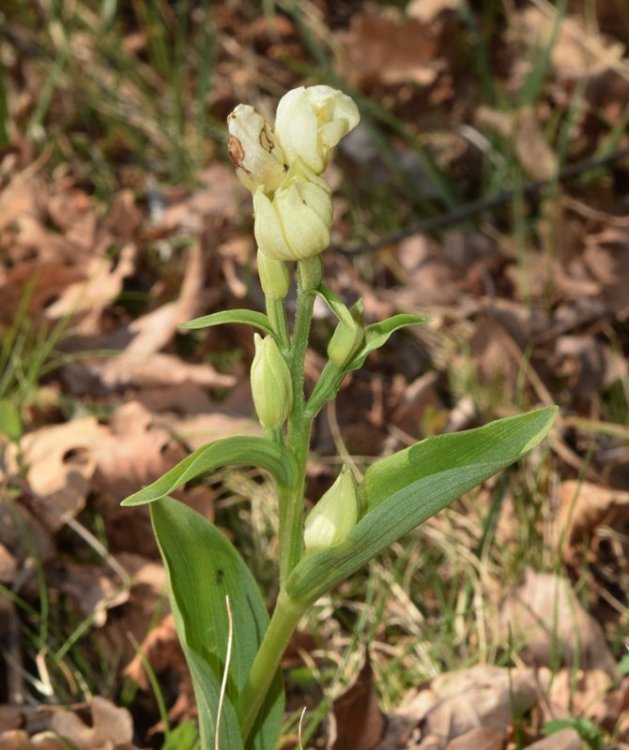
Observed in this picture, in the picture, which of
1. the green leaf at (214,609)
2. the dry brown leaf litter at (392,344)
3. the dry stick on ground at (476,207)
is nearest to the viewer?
the green leaf at (214,609)

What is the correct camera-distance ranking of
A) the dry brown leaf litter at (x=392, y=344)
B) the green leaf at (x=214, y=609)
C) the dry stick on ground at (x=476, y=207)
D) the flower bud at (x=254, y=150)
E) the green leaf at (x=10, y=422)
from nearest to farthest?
the flower bud at (x=254, y=150)
the green leaf at (x=214, y=609)
the dry brown leaf litter at (x=392, y=344)
the green leaf at (x=10, y=422)
the dry stick on ground at (x=476, y=207)

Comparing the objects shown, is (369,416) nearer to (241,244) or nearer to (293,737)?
(241,244)

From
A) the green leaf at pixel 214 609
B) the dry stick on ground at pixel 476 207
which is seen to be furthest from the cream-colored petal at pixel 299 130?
the dry stick on ground at pixel 476 207

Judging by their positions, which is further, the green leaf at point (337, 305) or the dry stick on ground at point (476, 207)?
the dry stick on ground at point (476, 207)

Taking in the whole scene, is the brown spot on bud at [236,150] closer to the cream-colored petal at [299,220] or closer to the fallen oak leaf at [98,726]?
the cream-colored petal at [299,220]

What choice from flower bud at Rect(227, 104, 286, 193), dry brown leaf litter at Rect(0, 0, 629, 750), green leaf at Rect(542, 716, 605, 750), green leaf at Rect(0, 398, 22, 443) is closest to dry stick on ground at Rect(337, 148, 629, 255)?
dry brown leaf litter at Rect(0, 0, 629, 750)

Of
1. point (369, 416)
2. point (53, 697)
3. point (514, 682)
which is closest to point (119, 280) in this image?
point (369, 416)

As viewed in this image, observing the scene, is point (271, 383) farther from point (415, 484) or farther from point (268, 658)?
point (268, 658)
